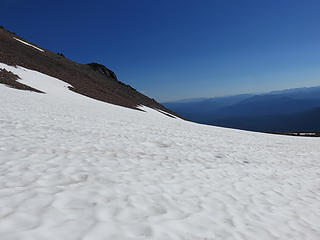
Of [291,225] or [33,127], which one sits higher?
[33,127]

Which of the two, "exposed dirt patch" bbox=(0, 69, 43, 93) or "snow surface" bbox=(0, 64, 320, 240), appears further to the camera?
"exposed dirt patch" bbox=(0, 69, 43, 93)

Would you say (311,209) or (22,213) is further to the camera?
(311,209)

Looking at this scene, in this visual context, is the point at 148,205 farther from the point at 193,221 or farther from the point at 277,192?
the point at 277,192

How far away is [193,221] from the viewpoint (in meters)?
4.21

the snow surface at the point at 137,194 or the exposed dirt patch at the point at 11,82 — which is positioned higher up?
the exposed dirt patch at the point at 11,82

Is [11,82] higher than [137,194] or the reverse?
higher

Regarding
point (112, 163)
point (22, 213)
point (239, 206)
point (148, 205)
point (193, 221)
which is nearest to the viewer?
point (22, 213)

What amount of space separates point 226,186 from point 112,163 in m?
3.63

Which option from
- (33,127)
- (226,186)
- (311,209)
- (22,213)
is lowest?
(311,209)

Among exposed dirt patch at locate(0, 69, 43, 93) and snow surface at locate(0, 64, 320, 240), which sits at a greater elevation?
exposed dirt patch at locate(0, 69, 43, 93)

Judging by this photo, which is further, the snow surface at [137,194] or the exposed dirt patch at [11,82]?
the exposed dirt patch at [11,82]

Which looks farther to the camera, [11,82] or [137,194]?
[11,82]

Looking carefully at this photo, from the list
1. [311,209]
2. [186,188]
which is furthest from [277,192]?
[186,188]

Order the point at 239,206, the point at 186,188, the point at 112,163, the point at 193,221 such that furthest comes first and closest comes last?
the point at 112,163, the point at 186,188, the point at 239,206, the point at 193,221
